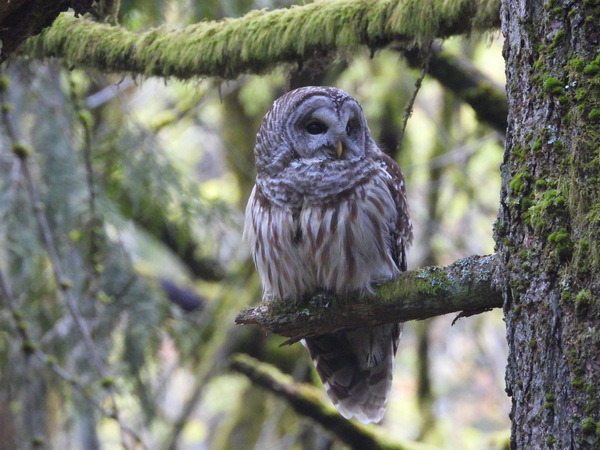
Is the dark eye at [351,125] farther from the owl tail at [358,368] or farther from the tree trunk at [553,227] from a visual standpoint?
the tree trunk at [553,227]

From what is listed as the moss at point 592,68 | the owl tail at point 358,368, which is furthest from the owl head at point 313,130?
the moss at point 592,68

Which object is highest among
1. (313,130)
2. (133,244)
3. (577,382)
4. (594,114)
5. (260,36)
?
(260,36)

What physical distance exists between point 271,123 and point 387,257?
0.88m

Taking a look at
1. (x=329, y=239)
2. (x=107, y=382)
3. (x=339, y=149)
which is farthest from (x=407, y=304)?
(x=107, y=382)

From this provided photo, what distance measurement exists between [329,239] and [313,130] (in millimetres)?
612

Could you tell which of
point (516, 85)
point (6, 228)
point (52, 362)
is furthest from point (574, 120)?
point (6, 228)

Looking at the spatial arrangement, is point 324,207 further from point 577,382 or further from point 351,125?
point 577,382

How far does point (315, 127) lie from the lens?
388 cm

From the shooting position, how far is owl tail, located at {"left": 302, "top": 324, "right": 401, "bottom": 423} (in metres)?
4.18

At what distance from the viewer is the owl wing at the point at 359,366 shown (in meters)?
4.16

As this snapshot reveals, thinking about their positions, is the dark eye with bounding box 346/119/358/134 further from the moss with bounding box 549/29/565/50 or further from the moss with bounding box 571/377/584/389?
the moss with bounding box 571/377/584/389

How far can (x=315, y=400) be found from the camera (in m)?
4.84

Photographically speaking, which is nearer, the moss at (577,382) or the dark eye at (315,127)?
the moss at (577,382)

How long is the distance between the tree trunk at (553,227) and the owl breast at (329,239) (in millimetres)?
1120
